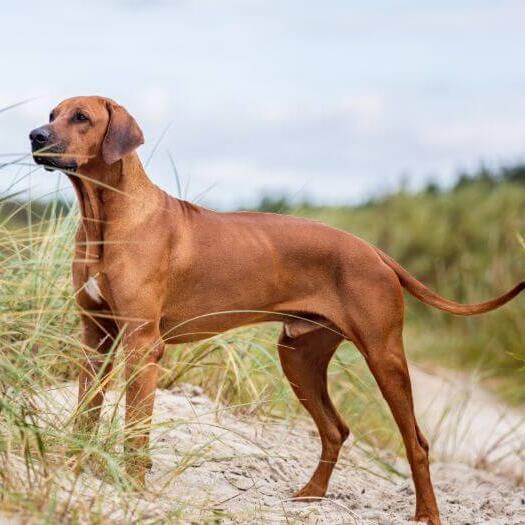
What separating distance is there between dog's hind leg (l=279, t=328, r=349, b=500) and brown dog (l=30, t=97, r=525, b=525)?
0.06 feet

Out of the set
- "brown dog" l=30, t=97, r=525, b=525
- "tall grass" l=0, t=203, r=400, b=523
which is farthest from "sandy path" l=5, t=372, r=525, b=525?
"brown dog" l=30, t=97, r=525, b=525

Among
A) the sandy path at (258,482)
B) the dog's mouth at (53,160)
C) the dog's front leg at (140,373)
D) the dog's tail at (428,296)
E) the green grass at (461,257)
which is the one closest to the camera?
the sandy path at (258,482)

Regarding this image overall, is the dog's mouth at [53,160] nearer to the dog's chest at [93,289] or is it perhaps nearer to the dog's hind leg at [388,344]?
the dog's chest at [93,289]

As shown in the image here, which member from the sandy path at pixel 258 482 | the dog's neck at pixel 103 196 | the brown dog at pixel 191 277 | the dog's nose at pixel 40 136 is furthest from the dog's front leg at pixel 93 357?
the dog's nose at pixel 40 136

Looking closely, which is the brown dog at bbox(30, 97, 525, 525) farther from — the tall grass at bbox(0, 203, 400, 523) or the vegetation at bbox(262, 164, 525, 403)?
the vegetation at bbox(262, 164, 525, 403)

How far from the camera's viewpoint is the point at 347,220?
1591 cm

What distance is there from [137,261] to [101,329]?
47 cm

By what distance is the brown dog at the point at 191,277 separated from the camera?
4742mm

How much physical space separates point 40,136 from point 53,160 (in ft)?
0.41

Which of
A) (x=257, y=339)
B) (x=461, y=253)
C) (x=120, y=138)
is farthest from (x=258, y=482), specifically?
(x=461, y=253)

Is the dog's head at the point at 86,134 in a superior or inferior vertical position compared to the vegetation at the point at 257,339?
superior

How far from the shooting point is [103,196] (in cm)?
488

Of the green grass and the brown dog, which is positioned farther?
the green grass

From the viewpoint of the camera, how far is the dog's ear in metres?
4.73
